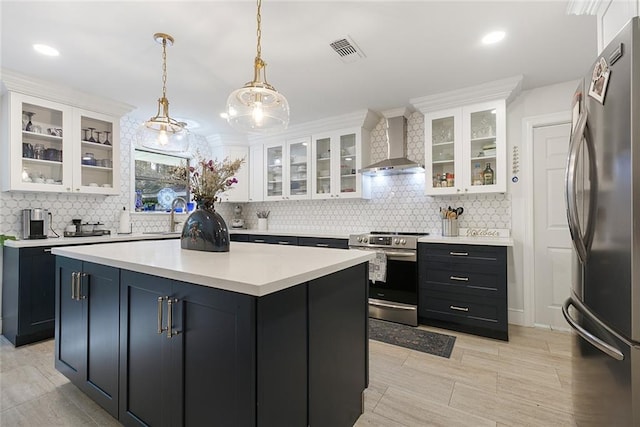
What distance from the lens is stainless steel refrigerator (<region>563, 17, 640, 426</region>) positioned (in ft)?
3.38

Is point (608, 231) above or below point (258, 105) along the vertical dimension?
below

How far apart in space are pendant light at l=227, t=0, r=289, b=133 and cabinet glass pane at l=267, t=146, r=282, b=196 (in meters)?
2.59

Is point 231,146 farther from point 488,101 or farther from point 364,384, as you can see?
point 364,384

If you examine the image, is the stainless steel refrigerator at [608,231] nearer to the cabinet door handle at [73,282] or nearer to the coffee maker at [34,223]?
the cabinet door handle at [73,282]

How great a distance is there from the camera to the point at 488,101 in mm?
3180

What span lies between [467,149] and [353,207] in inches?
65.7

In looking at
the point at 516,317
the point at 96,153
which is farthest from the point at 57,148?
the point at 516,317

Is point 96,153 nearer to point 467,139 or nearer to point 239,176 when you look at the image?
point 239,176

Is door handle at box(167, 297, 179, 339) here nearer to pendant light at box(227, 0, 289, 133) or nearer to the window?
pendant light at box(227, 0, 289, 133)

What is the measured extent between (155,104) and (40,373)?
9.49 ft

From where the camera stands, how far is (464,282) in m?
2.94

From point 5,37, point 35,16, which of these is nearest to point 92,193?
point 5,37

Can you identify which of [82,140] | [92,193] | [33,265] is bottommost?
[33,265]

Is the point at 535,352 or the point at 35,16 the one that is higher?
the point at 35,16
